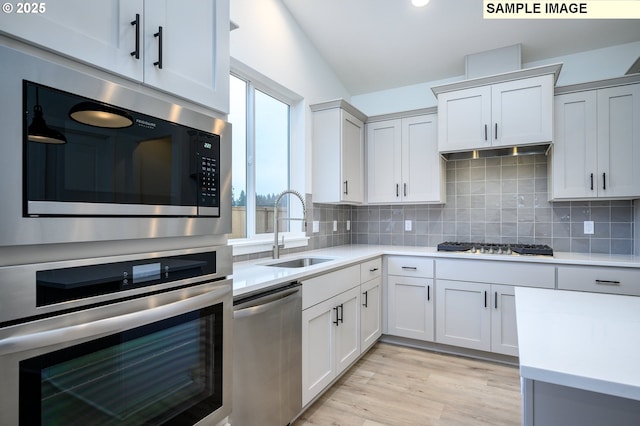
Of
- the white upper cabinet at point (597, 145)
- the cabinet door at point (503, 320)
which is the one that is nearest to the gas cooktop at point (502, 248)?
the cabinet door at point (503, 320)

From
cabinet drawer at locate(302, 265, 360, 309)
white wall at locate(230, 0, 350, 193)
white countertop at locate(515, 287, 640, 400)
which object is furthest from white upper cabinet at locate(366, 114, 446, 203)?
white countertop at locate(515, 287, 640, 400)

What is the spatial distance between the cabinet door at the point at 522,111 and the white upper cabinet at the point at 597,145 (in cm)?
15

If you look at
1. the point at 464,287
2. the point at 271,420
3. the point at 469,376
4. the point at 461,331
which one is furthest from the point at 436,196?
the point at 271,420

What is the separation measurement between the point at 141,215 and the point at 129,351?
14.7 inches

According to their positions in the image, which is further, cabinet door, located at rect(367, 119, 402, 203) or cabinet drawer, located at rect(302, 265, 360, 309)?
cabinet door, located at rect(367, 119, 402, 203)

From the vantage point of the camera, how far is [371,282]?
3.03m

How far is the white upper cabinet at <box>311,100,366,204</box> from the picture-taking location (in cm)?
329

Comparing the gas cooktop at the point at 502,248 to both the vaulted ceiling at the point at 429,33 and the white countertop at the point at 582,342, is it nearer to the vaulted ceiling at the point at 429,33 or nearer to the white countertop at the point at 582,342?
the white countertop at the point at 582,342

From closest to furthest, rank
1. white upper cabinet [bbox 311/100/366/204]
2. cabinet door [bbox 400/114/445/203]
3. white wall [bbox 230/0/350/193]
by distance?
white wall [bbox 230/0/350/193], white upper cabinet [bbox 311/100/366/204], cabinet door [bbox 400/114/445/203]

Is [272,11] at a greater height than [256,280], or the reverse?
[272,11]

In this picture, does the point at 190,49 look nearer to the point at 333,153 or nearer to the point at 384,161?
the point at 333,153

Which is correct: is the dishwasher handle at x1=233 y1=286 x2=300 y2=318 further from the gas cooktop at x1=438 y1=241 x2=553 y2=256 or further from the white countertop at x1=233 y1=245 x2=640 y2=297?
the gas cooktop at x1=438 y1=241 x2=553 y2=256

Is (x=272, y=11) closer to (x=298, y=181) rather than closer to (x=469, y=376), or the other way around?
(x=298, y=181)

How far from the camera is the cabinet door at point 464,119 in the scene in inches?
121
